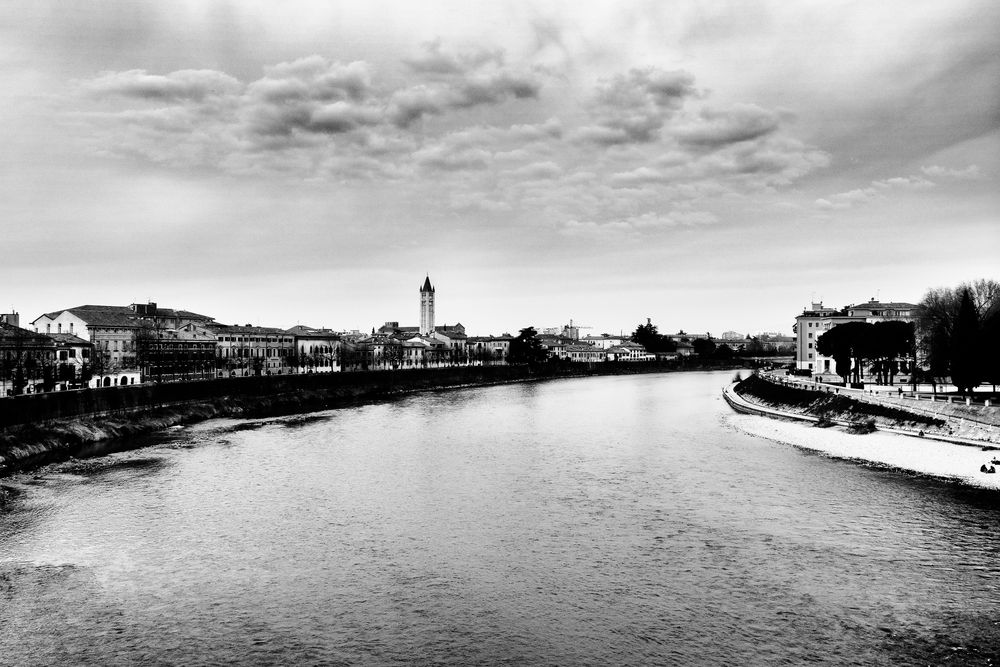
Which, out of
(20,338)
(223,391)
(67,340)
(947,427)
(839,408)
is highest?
(67,340)

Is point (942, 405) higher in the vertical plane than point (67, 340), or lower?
lower

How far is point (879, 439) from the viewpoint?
41.7 metres

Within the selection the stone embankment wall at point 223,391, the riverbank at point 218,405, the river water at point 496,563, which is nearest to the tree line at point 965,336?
the river water at point 496,563

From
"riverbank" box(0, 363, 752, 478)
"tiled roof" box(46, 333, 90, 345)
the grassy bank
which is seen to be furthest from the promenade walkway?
"tiled roof" box(46, 333, 90, 345)

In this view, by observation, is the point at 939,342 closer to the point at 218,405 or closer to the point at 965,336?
the point at 965,336

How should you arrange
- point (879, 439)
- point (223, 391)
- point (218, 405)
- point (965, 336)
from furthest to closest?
point (223, 391) → point (218, 405) → point (965, 336) → point (879, 439)

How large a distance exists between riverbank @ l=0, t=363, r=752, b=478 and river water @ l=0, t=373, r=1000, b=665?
4.20 metres

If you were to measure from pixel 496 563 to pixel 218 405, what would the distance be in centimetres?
5000

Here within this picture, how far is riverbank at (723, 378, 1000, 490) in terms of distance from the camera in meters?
33.2

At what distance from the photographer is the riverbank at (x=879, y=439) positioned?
3319cm

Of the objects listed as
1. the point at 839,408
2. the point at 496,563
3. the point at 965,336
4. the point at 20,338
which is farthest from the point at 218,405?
the point at 965,336

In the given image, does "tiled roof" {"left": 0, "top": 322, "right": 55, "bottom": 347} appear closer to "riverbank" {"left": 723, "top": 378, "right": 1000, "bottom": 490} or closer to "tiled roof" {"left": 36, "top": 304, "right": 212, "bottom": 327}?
"tiled roof" {"left": 36, "top": 304, "right": 212, "bottom": 327}

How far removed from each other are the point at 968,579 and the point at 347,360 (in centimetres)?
12094

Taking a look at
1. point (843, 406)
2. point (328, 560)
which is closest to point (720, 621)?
point (328, 560)
